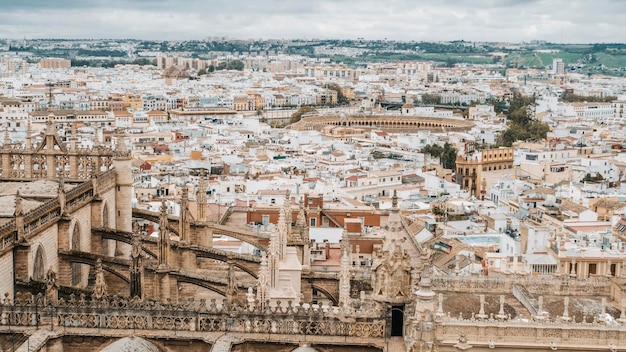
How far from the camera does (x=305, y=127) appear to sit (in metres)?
120

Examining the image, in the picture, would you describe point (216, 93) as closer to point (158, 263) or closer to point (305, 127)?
point (305, 127)

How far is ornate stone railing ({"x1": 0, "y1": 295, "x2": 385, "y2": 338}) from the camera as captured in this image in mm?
13695

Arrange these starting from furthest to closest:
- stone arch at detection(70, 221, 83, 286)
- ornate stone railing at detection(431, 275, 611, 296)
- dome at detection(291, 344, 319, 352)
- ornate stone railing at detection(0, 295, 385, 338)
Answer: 1. stone arch at detection(70, 221, 83, 286)
2. ornate stone railing at detection(431, 275, 611, 296)
3. ornate stone railing at detection(0, 295, 385, 338)
4. dome at detection(291, 344, 319, 352)

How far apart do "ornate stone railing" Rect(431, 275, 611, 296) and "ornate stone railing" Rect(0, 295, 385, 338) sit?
9700 mm

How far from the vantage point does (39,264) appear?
2258cm

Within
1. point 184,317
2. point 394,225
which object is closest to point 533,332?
point 394,225

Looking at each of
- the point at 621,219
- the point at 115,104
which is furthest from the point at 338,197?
the point at 115,104

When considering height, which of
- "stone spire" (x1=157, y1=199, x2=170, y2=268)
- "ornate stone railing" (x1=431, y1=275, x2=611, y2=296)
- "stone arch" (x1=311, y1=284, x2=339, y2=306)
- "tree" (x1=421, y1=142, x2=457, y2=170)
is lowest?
"tree" (x1=421, y1=142, x2=457, y2=170)

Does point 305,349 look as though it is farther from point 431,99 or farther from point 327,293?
point 431,99

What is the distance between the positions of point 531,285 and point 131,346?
13.0 m

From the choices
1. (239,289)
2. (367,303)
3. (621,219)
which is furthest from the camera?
(621,219)

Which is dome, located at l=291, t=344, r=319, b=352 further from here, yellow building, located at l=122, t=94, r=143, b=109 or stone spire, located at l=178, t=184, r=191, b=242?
yellow building, located at l=122, t=94, r=143, b=109

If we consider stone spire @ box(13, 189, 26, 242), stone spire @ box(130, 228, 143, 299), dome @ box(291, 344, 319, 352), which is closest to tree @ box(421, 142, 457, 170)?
stone spire @ box(13, 189, 26, 242)

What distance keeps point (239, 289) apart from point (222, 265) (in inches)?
289
